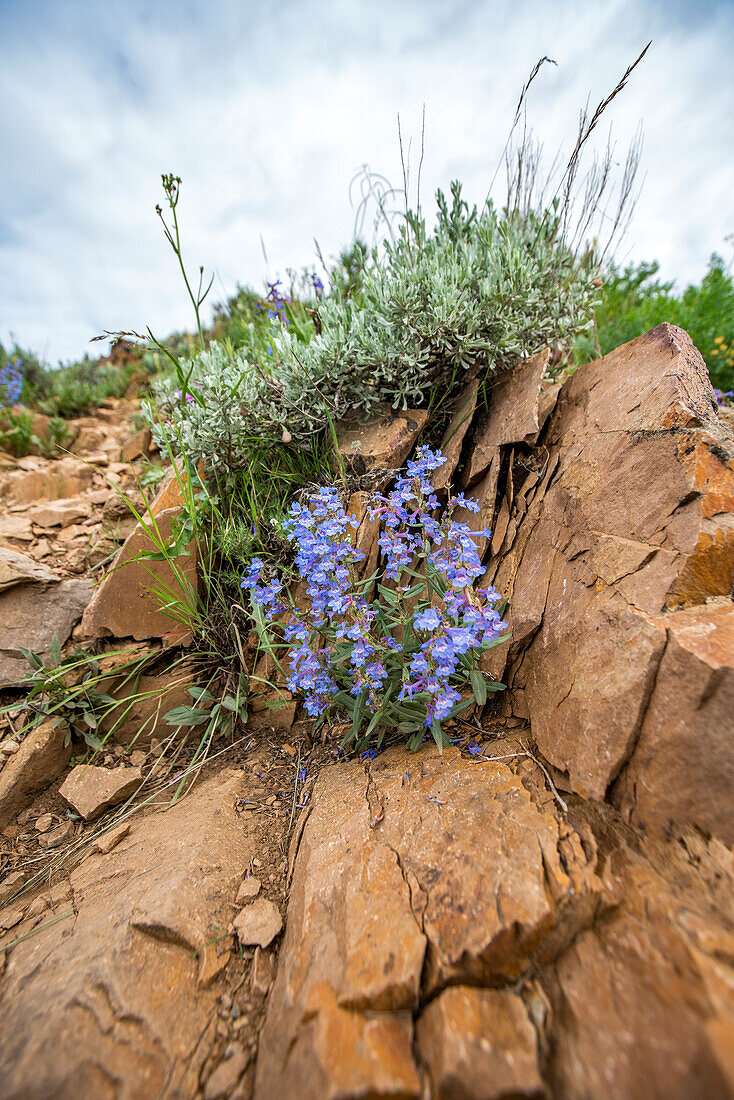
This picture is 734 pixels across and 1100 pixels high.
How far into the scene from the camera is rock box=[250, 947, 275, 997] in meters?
1.49

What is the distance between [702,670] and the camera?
1.44 meters

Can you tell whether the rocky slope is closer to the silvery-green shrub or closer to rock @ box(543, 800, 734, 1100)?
rock @ box(543, 800, 734, 1100)

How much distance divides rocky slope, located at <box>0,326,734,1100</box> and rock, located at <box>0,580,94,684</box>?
646mm

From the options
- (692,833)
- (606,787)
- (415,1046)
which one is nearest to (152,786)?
(415,1046)

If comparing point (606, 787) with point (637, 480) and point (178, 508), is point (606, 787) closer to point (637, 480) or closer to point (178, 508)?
point (637, 480)

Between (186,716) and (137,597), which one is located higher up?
(137,597)

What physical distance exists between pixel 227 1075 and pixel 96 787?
4.88 ft

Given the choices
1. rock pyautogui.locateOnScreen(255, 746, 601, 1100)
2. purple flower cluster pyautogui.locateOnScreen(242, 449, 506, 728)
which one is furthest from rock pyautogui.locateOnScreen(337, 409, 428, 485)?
rock pyautogui.locateOnScreen(255, 746, 601, 1100)

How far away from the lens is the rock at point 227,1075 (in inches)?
48.8

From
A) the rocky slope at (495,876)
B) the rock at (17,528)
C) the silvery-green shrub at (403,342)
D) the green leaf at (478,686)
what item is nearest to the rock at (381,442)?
the silvery-green shrub at (403,342)

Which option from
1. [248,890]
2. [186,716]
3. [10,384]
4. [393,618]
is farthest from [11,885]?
[10,384]

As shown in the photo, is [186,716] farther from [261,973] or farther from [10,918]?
[261,973]

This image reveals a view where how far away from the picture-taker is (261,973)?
154cm

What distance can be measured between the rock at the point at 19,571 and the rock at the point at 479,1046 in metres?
2.98
